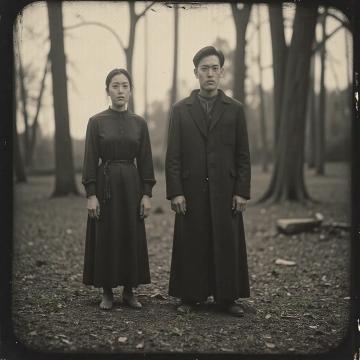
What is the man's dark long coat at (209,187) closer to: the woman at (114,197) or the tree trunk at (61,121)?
the woman at (114,197)

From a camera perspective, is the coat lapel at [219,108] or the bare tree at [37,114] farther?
the bare tree at [37,114]

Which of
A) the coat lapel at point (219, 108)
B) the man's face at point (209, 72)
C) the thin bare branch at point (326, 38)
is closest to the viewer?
the man's face at point (209, 72)

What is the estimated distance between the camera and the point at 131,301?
465 centimetres

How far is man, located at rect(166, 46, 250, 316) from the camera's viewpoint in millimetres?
4461

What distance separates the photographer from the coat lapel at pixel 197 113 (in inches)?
177

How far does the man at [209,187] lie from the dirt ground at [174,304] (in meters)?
0.34

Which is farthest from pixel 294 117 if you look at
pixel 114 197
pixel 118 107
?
pixel 114 197

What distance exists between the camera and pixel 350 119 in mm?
4145

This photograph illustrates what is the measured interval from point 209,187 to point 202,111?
746 mm

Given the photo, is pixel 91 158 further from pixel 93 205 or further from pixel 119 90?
pixel 119 90

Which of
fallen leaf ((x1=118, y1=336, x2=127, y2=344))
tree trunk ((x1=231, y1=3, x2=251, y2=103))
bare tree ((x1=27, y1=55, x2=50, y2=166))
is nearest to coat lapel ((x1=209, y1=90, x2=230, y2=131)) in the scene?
fallen leaf ((x1=118, y1=336, x2=127, y2=344))

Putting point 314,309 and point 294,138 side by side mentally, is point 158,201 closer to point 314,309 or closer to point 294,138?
point 294,138


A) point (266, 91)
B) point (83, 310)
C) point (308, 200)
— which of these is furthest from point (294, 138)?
point (266, 91)

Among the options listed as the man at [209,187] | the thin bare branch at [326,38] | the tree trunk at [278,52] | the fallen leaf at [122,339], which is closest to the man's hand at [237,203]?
the man at [209,187]
